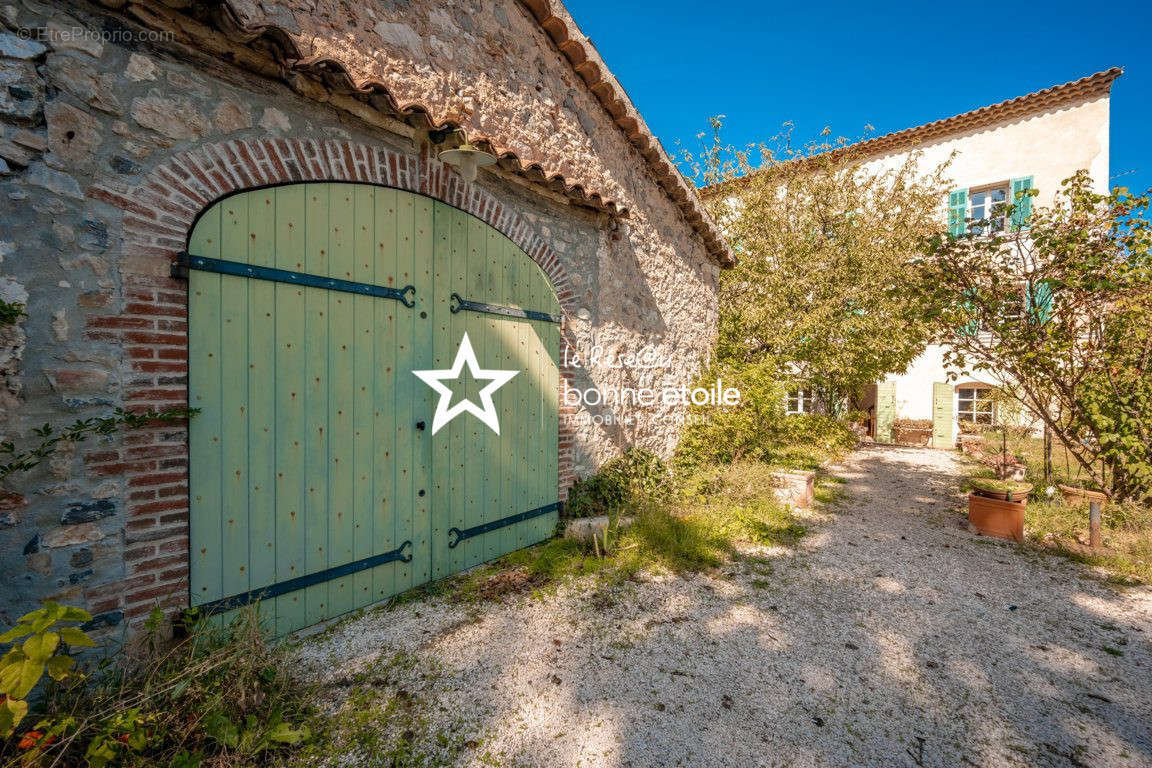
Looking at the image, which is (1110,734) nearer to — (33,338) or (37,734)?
(37,734)

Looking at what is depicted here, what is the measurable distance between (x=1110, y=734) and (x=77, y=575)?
195 inches

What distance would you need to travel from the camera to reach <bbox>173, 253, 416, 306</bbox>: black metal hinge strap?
8.21ft

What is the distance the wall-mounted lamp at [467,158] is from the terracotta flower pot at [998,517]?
20.1 feet

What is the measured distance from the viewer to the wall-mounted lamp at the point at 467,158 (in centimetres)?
344

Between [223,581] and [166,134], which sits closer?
[166,134]

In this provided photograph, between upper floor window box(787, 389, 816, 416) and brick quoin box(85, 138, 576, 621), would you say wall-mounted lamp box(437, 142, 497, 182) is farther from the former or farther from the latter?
upper floor window box(787, 389, 816, 416)

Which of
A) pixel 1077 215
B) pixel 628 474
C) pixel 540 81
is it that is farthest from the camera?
pixel 628 474

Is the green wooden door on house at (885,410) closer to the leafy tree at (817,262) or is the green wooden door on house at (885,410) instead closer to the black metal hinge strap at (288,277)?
the leafy tree at (817,262)

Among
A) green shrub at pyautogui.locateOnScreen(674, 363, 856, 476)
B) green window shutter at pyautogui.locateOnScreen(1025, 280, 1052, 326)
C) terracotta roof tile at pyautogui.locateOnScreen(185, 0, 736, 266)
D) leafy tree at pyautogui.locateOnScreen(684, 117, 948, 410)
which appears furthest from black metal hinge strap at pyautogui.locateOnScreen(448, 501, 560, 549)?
green window shutter at pyautogui.locateOnScreen(1025, 280, 1052, 326)

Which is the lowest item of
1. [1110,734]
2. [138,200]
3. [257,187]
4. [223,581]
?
[1110,734]

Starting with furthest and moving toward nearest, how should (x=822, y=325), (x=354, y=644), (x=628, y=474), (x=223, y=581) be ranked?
(x=822, y=325), (x=628, y=474), (x=354, y=644), (x=223, y=581)

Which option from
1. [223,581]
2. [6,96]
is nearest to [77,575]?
[223,581]

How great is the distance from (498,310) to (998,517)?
567 centimetres

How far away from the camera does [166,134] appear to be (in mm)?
2463
